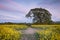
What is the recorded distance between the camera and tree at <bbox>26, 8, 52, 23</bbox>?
3.11 m

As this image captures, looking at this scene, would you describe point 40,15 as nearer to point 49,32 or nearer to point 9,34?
point 49,32

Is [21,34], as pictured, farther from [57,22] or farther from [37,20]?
[57,22]

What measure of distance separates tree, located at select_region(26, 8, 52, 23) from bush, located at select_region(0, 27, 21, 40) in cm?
45

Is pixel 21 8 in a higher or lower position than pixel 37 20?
higher

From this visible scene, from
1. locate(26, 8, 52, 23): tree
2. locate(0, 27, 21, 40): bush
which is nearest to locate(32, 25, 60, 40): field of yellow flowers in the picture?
locate(26, 8, 52, 23): tree

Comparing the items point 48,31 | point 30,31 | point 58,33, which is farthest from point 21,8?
point 58,33

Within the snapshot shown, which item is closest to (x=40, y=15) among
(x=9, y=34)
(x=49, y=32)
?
(x=49, y=32)

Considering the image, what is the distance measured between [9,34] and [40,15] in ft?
→ 2.48

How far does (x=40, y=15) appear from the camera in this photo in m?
3.12

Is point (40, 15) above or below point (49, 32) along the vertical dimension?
above

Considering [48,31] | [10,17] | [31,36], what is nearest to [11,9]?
[10,17]

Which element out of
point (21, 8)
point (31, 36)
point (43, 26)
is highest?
point (21, 8)

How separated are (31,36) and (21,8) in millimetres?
627

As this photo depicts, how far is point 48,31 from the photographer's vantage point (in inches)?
122
